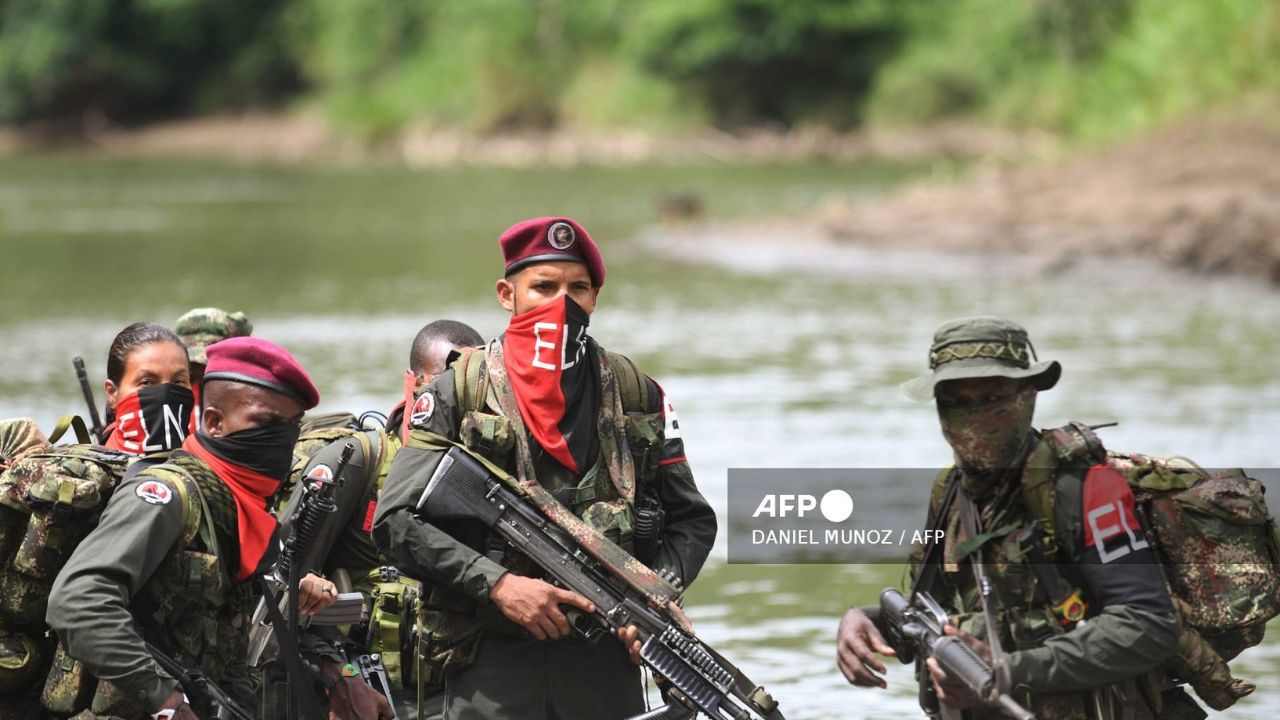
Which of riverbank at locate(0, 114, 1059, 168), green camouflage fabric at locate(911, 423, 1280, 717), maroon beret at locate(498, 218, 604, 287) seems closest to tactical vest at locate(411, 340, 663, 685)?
maroon beret at locate(498, 218, 604, 287)

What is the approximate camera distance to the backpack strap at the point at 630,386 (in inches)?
188

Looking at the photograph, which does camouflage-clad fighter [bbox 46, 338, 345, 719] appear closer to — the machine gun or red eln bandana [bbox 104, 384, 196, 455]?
red eln bandana [bbox 104, 384, 196, 455]

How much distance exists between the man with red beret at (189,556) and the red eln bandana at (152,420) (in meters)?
0.60

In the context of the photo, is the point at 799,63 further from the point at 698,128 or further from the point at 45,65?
the point at 45,65

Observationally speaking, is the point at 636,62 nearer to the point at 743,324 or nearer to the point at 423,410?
the point at 743,324

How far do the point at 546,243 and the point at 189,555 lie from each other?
43.8 inches

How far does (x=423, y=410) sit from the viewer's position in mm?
4652

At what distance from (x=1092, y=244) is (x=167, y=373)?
23.8m

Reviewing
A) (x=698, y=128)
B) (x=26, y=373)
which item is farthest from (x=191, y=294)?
(x=698, y=128)

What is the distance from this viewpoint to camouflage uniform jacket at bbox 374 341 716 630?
Answer: 4.52 m

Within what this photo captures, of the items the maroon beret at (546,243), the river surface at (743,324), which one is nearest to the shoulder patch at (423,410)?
the maroon beret at (546,243)

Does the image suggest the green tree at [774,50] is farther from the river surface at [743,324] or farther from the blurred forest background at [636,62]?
the river surface at [743,324]

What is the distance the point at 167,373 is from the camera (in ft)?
18.1

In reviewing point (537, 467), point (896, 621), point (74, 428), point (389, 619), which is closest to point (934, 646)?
point (896, 621)
